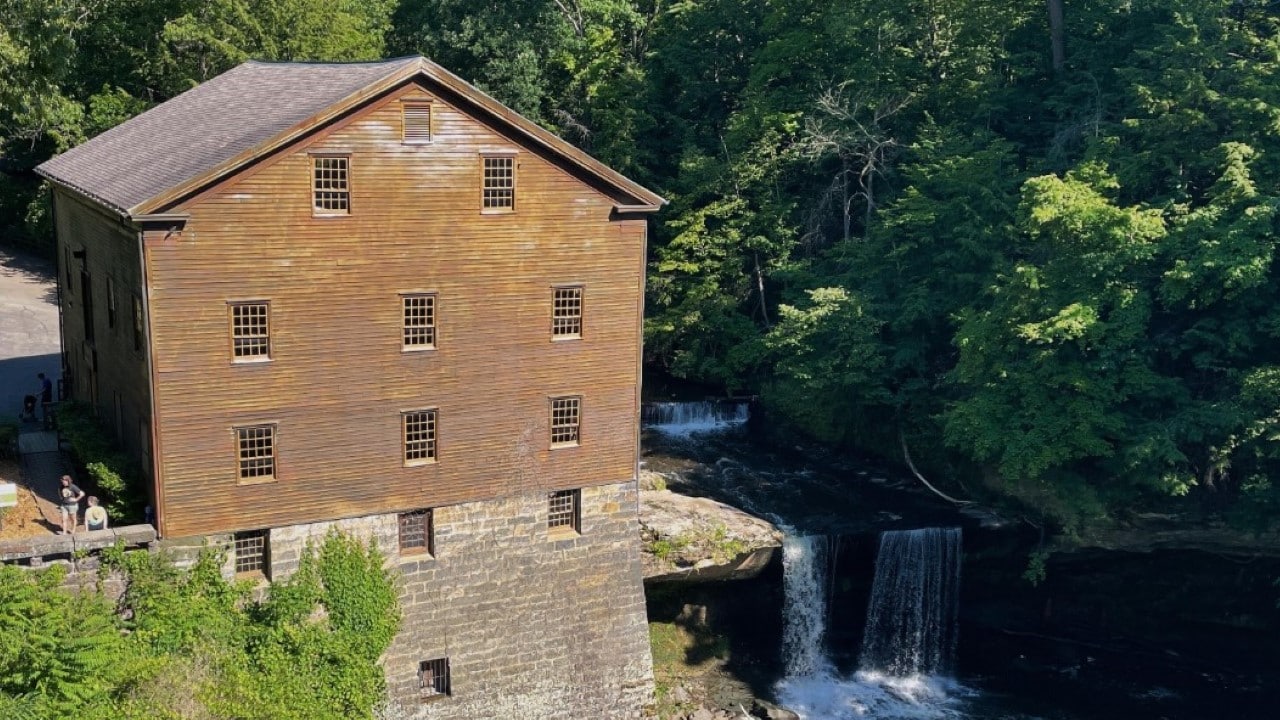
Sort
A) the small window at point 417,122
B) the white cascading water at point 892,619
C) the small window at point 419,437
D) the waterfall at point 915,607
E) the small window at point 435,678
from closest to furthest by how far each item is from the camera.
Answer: the small window at point 417,122
the small window at point 419,437
the small window at point 435,678
the white cascading water at point 892,619
the waterfall at point 915,607

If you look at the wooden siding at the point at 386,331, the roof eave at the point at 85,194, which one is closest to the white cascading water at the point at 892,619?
the wooden siding at the point at 386,331

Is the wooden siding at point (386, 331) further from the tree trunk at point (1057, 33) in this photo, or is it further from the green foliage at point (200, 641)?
the tree trunk at point (1057, 33)

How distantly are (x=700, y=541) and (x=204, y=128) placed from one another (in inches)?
639

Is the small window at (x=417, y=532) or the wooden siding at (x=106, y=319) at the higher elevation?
the wooden siding at (x=106, y=319)

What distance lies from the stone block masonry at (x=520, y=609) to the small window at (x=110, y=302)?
685cm

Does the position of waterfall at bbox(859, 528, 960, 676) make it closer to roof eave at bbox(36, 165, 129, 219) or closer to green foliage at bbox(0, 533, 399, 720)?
green foliage at bbox(0, 533, 399, 720)

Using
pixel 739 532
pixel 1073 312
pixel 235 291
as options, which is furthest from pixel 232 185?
pixel 1073 312

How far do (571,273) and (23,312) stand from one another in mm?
32031

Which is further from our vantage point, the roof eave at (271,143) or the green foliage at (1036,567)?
the green foliage at (1036,567)

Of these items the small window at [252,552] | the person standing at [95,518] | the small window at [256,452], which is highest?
the small window at [256,452]

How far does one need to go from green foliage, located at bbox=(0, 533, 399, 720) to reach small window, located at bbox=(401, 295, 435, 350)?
4.59 meters

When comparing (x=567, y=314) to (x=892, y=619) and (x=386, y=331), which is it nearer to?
(x=386, y=331)

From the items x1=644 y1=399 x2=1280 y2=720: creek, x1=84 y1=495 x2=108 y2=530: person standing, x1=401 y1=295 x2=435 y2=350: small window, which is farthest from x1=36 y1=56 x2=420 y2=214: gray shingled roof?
x1=644 y1=399 x2=1280 y2=720: creek

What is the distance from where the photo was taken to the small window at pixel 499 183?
29984 mm
